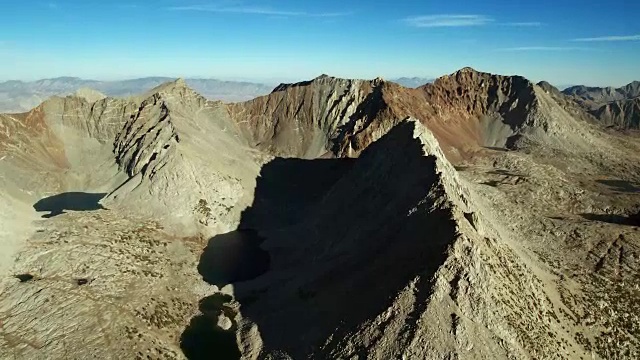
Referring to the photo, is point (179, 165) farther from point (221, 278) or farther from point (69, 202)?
point (221, 278)

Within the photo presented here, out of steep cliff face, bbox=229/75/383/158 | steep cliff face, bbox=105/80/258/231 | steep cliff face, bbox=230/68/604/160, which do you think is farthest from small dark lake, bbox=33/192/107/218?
steep cliff face, bbox=230/68/604/160

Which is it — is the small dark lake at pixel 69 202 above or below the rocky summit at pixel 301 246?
below

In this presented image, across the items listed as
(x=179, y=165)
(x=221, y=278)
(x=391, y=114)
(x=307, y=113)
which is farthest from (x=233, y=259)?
(x=307, y=113)

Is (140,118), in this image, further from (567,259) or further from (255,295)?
(567,259)

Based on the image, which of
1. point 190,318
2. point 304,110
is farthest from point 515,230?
point 304,110

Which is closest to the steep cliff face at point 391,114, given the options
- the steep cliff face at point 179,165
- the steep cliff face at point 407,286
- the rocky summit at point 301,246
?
the rocky summit at point 301,246

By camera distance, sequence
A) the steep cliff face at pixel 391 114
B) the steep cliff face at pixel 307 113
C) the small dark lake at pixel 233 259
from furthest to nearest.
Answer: the steep cliff face at pixel 307 113, the steep cliff face at pixel 391 114, the small dark lake at pixel 233 259

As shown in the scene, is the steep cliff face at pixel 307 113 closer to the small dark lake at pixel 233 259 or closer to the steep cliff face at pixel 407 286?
the small dark lake at pixel 233 259

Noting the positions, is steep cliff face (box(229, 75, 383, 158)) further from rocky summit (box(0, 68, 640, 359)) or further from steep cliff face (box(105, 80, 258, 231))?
steep cliff face (box(105, 80, 258, 231))
